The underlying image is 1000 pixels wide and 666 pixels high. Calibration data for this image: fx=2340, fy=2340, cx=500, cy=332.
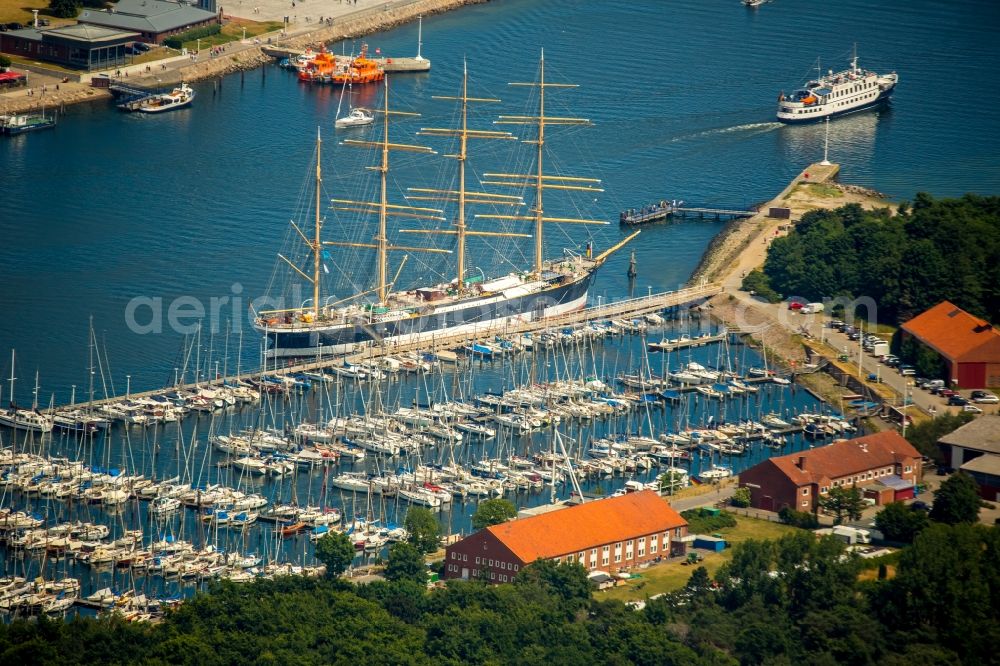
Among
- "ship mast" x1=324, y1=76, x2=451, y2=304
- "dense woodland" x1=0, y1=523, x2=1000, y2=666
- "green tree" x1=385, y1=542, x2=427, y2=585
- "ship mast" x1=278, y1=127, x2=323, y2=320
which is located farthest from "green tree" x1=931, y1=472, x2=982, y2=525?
"ship mast" x1=324, y1=76, x2=451, y2=304

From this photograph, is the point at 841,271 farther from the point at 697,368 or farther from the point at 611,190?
the point at 611,190

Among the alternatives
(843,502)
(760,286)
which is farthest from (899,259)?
(843,502)

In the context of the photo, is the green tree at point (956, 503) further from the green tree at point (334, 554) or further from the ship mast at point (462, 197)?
the ship mast at point (462, 197)

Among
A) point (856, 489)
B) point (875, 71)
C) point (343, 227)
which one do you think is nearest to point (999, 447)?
point (856, 489)

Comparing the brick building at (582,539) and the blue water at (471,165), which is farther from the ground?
the blue water at (471,165)

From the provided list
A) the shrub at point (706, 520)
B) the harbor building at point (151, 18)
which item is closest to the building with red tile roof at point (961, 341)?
the shrub at point (706, 520)

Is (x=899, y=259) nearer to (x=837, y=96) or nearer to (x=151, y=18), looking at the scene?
(x=837, y=96)
